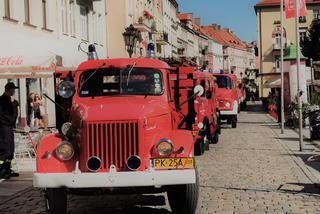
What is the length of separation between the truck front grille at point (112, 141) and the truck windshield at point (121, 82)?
135 centimetres

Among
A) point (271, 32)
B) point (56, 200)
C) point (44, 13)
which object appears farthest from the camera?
point (271, 32)

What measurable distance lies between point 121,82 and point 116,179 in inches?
76.9

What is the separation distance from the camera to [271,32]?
7750 cm

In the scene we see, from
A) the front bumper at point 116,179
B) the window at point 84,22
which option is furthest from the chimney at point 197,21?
the front bumper at point 116,179

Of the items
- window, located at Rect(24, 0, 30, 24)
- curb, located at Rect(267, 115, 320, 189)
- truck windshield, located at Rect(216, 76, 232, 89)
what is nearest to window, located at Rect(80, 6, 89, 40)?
window, located at Rect(24, 0, 30, 24)

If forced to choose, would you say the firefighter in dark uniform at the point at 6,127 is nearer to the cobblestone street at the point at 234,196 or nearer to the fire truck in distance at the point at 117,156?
the cobblestone street at the point at 234,196

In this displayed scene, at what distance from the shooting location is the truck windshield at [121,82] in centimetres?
858

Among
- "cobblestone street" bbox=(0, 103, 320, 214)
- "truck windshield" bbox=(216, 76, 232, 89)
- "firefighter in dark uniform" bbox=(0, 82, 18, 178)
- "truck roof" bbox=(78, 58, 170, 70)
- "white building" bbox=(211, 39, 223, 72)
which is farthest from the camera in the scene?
"white building" bbox=(211, 39, 223, 72)

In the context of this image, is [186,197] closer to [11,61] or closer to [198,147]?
[11,61]

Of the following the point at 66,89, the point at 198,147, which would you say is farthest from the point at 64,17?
the point at 66,89

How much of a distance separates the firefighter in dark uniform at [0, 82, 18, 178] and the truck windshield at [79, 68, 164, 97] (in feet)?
11.7

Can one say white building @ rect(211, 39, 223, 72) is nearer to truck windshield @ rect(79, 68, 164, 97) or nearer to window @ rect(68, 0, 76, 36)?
window @ rect(68, 0, 76, 36)

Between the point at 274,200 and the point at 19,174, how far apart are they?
5.97m

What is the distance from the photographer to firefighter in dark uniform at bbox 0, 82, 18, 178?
11.9 m
